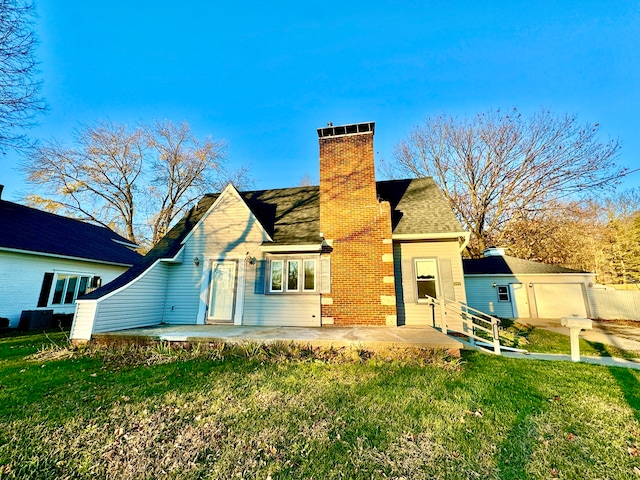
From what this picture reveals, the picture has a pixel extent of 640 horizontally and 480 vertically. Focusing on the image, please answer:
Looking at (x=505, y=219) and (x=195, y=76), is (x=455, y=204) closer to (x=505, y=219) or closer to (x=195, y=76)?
(x=505, y=219)

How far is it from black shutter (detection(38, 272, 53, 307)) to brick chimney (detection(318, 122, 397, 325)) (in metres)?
13.1

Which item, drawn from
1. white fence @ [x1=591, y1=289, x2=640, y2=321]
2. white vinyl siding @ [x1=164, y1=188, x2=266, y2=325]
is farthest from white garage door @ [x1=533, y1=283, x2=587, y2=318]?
white vinyl siding @ [x1=164, y1=188, x2=266, y2=325]

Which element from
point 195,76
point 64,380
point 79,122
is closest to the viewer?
point 64,380

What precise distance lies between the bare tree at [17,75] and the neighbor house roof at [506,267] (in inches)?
868

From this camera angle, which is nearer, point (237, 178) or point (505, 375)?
point (505, 375)

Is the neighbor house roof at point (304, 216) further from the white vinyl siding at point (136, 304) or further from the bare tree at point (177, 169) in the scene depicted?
the bare tree at point (177, 169)

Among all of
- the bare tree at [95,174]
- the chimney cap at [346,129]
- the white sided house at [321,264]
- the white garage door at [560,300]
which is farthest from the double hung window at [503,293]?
the bare tree at [95,174]

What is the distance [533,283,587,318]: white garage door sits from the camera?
639 inches

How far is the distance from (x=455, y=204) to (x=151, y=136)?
90.0 feet

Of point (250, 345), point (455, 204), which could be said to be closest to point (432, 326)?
point (250, 345)

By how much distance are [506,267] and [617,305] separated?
6769mm

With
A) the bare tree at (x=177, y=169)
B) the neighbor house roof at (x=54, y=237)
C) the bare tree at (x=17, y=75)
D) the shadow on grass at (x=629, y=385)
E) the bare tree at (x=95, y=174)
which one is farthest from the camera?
the bare tree at (x=177, y=169)

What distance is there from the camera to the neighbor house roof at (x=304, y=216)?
9266mm

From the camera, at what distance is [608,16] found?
395 inches
